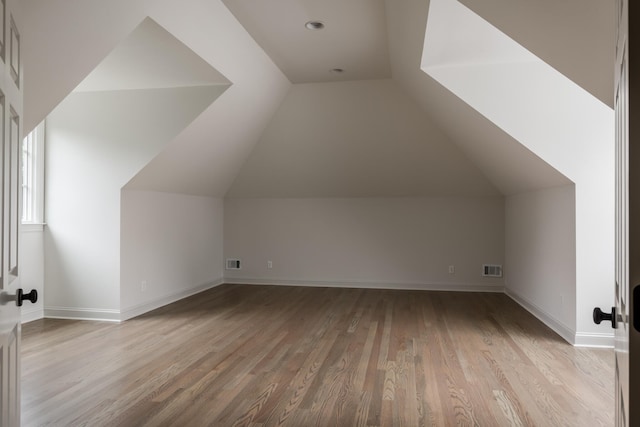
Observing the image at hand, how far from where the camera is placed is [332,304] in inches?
251

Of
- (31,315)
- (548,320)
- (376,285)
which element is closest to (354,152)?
(376,285)

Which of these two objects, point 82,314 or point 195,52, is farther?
point 82,314

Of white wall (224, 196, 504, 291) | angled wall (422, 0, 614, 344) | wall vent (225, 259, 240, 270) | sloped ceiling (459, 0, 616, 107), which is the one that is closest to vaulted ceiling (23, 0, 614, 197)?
sloped ceiling (459, 0, 616, 107)

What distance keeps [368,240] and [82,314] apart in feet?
14.4

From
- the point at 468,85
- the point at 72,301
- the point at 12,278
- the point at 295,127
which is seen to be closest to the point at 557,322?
the point at 468,85

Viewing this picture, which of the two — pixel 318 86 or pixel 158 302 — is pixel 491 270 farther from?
pixel 158 302

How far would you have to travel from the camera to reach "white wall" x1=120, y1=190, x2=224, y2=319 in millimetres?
5441

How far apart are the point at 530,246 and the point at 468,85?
99.8 inches

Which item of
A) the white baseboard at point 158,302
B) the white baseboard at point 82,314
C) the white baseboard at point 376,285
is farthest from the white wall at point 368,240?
the white baseboard at point 82,314

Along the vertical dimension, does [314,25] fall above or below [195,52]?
above

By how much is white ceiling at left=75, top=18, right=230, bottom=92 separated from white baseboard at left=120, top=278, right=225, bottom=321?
2.53 metres

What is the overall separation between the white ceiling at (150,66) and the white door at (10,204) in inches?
84.0

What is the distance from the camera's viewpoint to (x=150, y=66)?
4562 millimetres

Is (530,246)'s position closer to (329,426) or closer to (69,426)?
(329,426)
